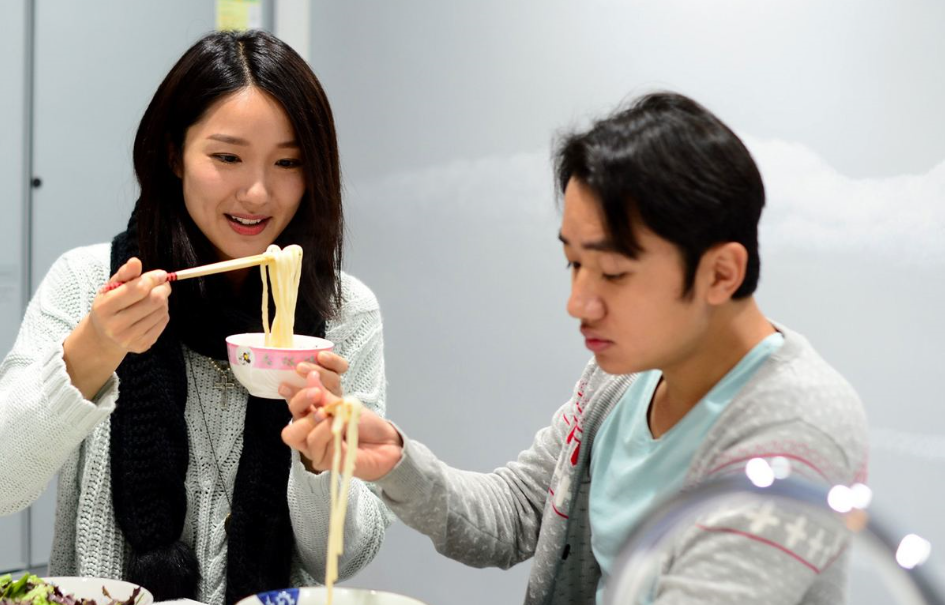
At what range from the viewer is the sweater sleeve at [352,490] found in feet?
5.28

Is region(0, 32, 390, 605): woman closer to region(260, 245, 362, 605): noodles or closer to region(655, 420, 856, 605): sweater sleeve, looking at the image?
region(260, 245, 362, 605): noodles

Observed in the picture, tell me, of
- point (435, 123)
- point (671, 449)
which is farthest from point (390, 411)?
point (671, 449)

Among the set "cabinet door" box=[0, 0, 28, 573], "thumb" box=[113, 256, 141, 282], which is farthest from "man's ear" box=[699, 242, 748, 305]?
"cabinet door" box=[0, 0, 28, 573]

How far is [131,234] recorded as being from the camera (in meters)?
1.80

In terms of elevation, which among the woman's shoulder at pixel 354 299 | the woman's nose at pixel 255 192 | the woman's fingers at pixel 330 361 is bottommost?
the woman's shoulder at pixel 354 299

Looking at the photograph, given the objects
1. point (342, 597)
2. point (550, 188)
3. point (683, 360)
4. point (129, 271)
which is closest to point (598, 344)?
point (683, 360)

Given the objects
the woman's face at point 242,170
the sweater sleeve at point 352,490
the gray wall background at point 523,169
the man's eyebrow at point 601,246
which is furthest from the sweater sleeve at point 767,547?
the gray wall background at point 523,169

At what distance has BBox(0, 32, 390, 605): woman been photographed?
1.66 m

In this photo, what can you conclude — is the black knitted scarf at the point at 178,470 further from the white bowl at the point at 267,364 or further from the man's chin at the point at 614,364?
the man's chin at the point at 614,364

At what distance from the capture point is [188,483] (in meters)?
1.71

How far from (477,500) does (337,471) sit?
372 millimetres

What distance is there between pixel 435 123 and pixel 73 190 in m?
1.21

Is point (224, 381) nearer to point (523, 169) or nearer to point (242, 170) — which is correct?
point (242, 170)

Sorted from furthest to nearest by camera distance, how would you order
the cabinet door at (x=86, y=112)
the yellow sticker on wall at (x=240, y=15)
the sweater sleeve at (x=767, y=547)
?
the yellow sticker on wall at (x=240, y=15), the cabinet door at (x=86, y=112), the sweater sleeve at (x=767, y=547)
